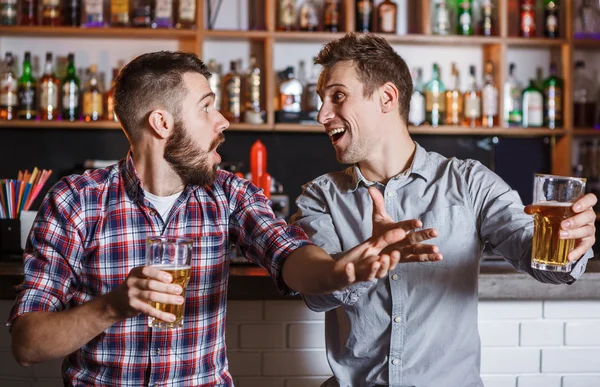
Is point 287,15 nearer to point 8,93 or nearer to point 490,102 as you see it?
point 490,102

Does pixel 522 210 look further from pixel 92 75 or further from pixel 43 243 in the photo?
pixel 92 75

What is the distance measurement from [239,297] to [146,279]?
653mm

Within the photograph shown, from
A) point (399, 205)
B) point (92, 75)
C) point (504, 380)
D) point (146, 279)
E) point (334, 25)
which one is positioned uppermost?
point (334, 25)

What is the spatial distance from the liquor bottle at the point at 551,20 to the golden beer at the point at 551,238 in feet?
8.58

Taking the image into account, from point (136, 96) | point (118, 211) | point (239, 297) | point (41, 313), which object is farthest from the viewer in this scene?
point (239, 297)

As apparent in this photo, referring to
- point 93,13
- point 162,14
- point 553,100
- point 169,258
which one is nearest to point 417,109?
point 553,100

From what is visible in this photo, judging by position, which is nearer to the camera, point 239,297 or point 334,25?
point 239,297

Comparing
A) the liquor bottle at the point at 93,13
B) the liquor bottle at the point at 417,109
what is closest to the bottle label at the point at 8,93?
the liquor bottle at the point at 93,13

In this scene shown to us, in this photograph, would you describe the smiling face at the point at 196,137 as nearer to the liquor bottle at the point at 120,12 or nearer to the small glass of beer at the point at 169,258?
the small glass of beer at the point at 169,258

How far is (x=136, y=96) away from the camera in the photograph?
155cm

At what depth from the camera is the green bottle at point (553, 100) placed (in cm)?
363

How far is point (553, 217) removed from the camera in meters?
1.33

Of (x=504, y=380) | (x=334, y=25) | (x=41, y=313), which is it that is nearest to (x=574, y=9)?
(x=334, y=25)

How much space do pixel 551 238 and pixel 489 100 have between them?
7.81 ft
